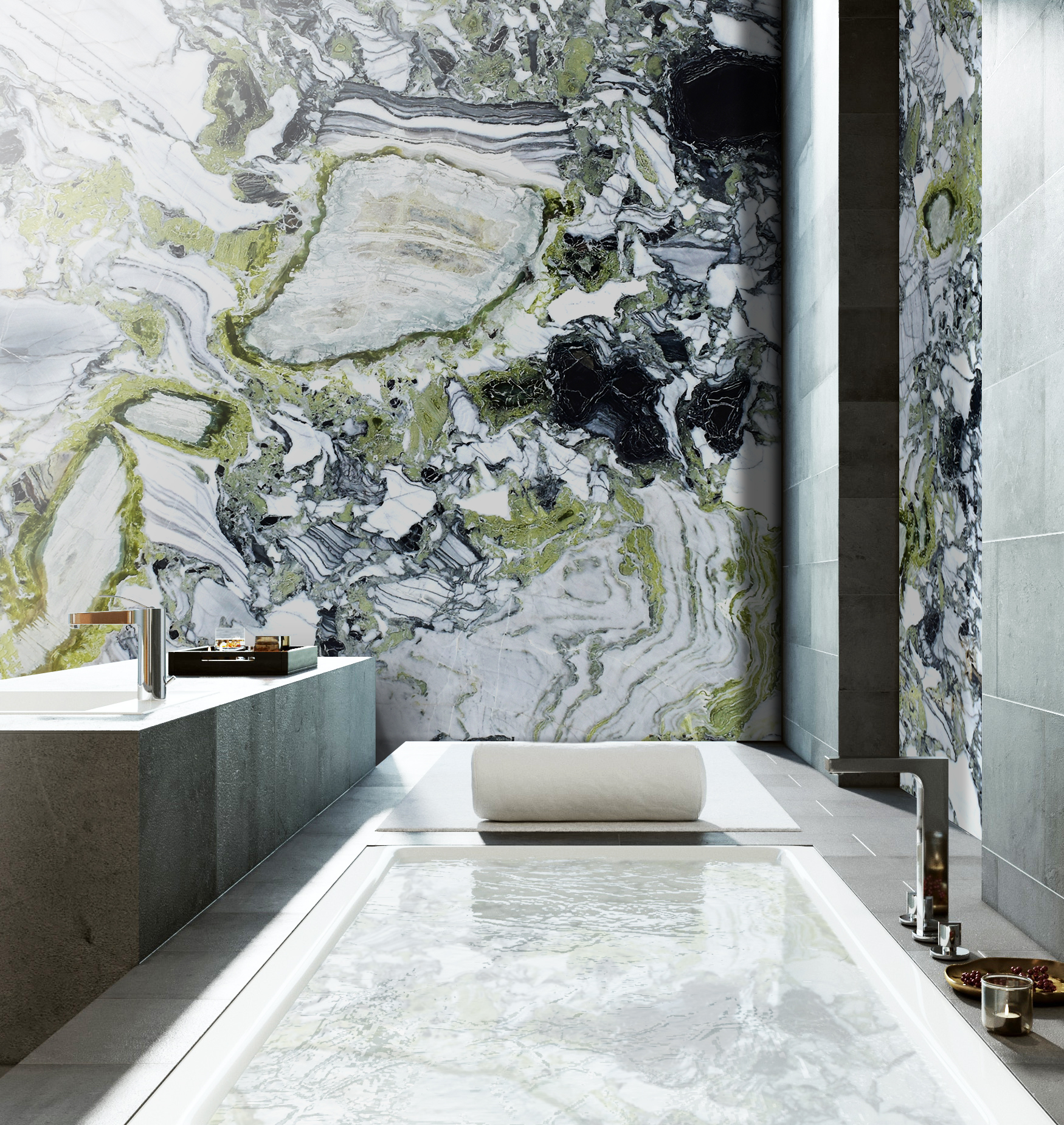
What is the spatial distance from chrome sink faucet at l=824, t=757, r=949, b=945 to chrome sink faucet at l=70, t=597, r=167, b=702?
1705mm

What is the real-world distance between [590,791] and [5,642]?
138 inches

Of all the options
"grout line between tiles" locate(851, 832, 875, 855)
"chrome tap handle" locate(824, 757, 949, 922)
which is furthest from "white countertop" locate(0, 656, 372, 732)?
"grout line between tiles" locate(851, 832, 875, 855)

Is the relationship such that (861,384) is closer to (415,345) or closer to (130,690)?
(415,345)

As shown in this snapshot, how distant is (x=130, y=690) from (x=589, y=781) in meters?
1.27

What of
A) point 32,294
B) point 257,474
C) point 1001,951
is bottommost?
point 1001,951

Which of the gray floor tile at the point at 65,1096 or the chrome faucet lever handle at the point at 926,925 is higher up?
the chrome faucet lever handle at the point at 926,925

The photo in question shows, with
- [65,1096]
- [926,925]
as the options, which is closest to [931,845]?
[926,925]

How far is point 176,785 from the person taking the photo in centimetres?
225

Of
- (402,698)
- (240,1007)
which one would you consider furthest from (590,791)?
(402,698)

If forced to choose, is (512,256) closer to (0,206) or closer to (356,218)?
(356,218)

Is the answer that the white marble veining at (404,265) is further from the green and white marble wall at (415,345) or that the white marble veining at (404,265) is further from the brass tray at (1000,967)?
the brass tray at (1000,967)

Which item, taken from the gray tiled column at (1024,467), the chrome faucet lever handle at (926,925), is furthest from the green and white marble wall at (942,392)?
the chrome faucet lever handle at (926,925)

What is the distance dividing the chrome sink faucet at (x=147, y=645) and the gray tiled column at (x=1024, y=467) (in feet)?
6.33

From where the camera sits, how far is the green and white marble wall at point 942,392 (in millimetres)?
3250
